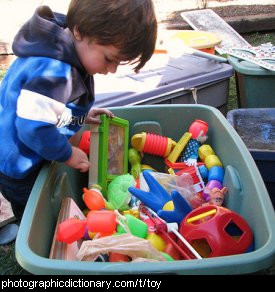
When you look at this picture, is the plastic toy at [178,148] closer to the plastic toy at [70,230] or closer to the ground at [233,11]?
the plastic toy at [70,230]

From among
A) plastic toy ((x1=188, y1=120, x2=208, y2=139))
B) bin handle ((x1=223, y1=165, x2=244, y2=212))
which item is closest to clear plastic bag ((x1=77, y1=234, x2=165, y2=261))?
bin handle ((x1=223, y1=165, x2=244, y2=212))

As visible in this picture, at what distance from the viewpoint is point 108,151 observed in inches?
46.5

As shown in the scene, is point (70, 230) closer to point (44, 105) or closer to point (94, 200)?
point (94, 200)

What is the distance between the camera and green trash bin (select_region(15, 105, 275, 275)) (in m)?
0.68

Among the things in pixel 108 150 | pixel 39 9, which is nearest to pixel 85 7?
pixel 39 9

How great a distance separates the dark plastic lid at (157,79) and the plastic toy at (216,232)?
61 centimetres

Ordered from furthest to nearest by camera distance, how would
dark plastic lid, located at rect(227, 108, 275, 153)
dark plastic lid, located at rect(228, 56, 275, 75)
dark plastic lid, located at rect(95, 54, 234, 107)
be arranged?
1. dark plastic lid, located at rect(228, 56, 275, 75)
2. dark plastic lid, located at rect(95, 54, 234, 107)
3. dark plastic lid, located at rect(227, 108, 275, 153)

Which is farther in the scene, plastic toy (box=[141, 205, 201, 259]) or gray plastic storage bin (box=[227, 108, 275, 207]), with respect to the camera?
gray plastic storage bin (box=[227, 108, 275, 207])

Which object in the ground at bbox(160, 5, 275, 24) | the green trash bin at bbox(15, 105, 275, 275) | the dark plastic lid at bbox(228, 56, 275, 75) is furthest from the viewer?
the ground at bbox(160, 5, 275, 24)

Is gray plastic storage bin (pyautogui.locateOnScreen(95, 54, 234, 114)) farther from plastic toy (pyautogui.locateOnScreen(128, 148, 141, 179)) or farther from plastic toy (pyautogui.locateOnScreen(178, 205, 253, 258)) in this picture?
plastic toy (pyautogui.locateOnScreen(178, 205, 253, 258))

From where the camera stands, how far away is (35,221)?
33.5 inches

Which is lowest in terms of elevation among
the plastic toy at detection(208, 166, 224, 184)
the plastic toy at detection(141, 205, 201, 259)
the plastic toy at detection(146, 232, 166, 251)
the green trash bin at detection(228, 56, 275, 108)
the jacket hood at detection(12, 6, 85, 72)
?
the green trash bin at detection(228, 56, 275, 108)

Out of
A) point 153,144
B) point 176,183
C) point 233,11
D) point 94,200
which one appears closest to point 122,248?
point 94,200

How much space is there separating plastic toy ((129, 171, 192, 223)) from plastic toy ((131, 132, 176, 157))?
19 cm
